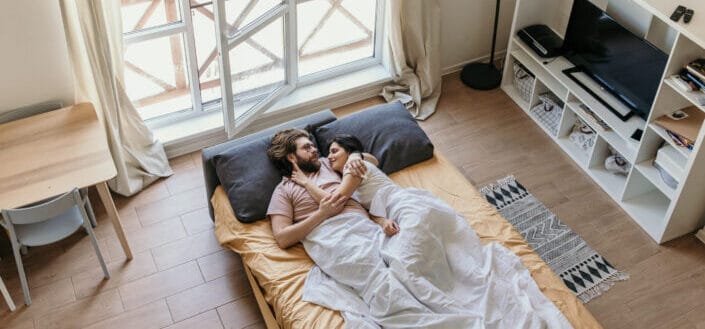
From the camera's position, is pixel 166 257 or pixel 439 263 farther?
pixel 166 257

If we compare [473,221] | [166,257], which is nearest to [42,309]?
[166,257]

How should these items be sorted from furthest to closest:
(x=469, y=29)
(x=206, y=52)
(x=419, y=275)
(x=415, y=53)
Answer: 1. (x=469, y=29)
2. (x=415, y=53)
3. (x=206, y=52)
4. (x=419, y=275)

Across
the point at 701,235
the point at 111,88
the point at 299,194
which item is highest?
the point at 111,88

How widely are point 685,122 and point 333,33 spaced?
209 cm

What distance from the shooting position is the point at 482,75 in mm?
4777

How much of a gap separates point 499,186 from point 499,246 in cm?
97

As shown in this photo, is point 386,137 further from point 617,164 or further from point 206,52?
point 617,164

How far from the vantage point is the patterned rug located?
141 inches

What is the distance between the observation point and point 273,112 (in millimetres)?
4316

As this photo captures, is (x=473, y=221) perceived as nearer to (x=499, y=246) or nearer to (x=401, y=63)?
(x=499, y=246)

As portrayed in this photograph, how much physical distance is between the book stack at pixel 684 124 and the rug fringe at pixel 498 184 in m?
0.86

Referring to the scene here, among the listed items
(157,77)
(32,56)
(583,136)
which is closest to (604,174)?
(583,136)

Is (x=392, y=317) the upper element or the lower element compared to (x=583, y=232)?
upper

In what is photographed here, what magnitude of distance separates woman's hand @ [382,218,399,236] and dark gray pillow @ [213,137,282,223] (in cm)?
56
